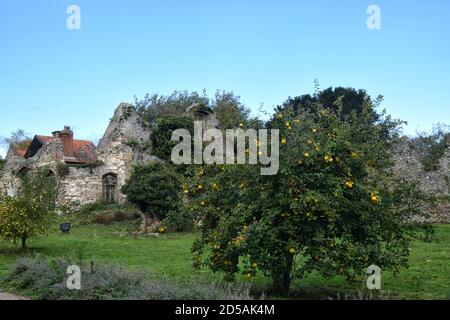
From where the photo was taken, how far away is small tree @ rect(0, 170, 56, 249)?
51.4 ft

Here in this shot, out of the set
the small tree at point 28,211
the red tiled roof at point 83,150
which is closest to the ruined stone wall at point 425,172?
the small tree at point 28,211

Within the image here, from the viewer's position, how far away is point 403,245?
9.35m

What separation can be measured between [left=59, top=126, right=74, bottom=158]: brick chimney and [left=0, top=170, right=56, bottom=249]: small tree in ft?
80.6

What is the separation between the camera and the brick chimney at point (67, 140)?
41.2 m

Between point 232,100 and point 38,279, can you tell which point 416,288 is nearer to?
point 38,279

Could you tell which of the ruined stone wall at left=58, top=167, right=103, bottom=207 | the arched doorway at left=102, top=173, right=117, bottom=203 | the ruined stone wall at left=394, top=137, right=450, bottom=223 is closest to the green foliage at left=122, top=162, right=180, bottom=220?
the ruined stone wall at left=58, top=167, right=103, bottom=207

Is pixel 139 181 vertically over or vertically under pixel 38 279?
over

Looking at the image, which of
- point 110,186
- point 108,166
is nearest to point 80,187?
point 110,186

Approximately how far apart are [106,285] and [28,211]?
8.42 metres

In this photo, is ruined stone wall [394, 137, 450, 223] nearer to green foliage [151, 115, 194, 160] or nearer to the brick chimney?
green foliage [151, 115, 194, 160]

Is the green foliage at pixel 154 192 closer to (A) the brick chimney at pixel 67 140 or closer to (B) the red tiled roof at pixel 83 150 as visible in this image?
(B) the red tiled roof at pixel 83 150

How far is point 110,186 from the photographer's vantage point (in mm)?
31641
